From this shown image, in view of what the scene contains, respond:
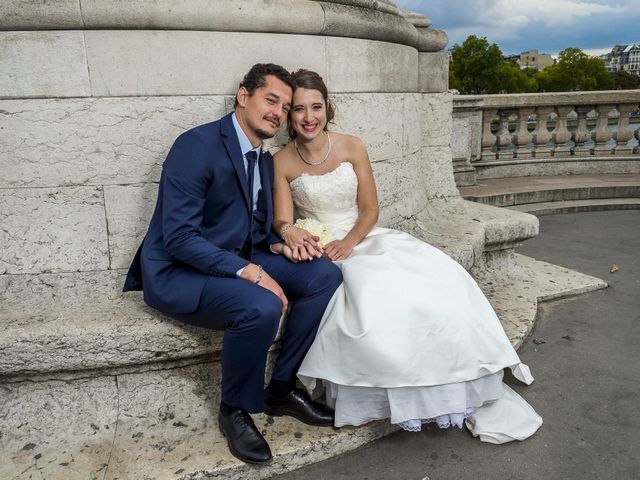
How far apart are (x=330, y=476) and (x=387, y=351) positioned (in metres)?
0.63

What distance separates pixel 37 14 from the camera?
2633 millimetres

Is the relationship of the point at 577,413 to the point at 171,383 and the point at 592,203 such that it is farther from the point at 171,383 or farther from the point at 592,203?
the point at 592,203

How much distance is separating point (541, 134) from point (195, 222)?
751 centimetres

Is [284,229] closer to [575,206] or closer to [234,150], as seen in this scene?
[234,150]

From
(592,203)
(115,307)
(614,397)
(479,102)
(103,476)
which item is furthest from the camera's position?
(479,102)

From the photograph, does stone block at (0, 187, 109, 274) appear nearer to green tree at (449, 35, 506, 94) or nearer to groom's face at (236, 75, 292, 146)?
groom's face at (236, 75, 292, 146)

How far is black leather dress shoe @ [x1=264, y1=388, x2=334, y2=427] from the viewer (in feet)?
8.64

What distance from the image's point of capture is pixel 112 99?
2781 mm

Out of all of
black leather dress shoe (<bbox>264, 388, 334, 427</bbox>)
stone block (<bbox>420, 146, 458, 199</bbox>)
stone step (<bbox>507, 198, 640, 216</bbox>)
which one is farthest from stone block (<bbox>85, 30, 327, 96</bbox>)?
stone step (<bbox>507, 198, 640, 216</bbox>)

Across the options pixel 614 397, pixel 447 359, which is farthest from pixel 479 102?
pixel 447 359

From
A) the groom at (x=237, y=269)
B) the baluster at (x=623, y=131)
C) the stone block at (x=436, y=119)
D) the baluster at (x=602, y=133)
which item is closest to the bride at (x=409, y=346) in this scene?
the groom at (x=237, y=269)

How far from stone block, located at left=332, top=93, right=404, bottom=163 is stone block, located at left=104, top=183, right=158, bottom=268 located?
1278mm

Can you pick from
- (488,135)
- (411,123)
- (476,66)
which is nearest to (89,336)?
(411,123)

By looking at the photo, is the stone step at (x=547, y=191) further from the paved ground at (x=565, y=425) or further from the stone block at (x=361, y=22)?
the stone block at (x=361, y=22)
